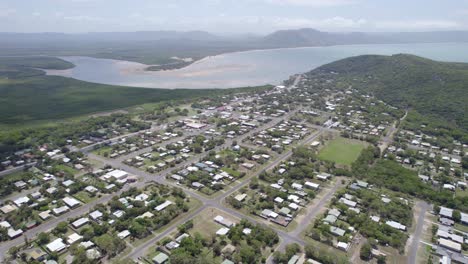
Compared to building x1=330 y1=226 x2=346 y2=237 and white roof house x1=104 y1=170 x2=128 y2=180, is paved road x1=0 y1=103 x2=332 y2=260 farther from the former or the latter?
building x1=330 y1=226 x2=346 y2=237

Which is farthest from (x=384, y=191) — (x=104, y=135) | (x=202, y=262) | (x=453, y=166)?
(x=104, y=135)

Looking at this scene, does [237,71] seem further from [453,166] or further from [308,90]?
[453,166]

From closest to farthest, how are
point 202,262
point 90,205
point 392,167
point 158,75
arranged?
point 202,262, point 90,205, point 392,167, point 158,75

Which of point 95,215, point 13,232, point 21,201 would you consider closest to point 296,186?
point 95,215

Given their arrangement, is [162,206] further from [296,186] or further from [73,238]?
[296,186]

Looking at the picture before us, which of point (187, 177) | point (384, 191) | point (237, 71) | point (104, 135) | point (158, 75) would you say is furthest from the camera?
point (237, 71)
